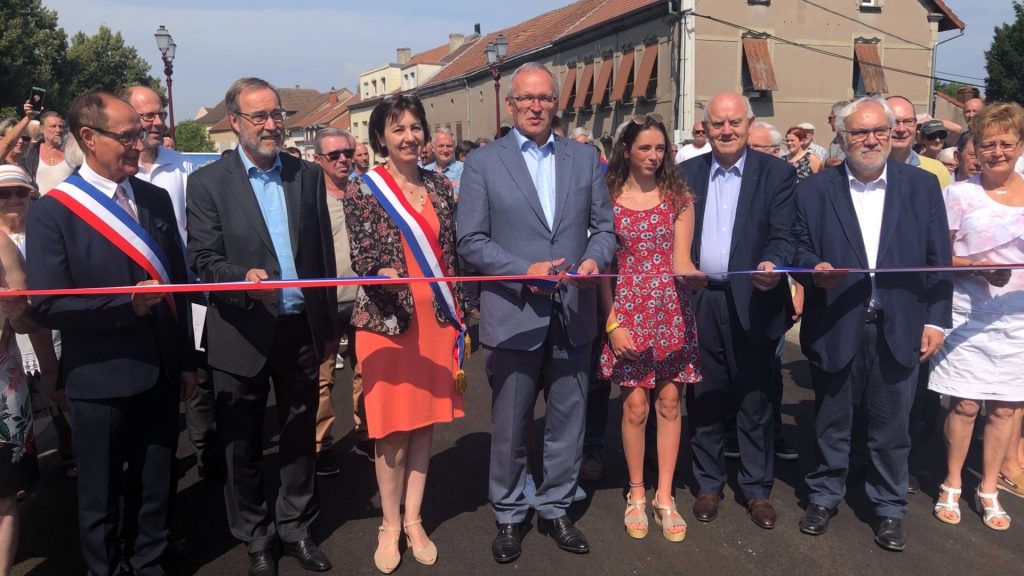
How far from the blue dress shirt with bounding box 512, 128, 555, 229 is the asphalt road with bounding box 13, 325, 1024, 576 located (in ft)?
5.54

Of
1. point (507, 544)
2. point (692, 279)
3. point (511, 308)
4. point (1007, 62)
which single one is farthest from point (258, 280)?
point (1007, 62)

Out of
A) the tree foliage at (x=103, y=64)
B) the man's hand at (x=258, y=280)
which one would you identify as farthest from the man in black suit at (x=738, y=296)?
the tree foliage at (x=103, y=64)

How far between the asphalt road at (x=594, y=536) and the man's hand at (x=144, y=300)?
4.46 feet

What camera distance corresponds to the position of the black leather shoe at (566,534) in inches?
142

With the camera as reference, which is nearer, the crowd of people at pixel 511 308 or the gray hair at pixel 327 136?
the crowd of people at pixel 511 308

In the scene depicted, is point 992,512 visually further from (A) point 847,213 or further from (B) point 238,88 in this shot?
(B) point 238,88

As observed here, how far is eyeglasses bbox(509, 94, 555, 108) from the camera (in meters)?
3.44

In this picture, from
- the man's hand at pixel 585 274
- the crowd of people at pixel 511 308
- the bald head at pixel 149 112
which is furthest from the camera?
the bald head at pixel 149 112

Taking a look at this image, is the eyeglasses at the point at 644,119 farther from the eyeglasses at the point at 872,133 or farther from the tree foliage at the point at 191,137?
the tree foliage at the point at 191,137

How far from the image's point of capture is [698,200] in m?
3.96

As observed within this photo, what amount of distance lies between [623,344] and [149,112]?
3046 millimetres

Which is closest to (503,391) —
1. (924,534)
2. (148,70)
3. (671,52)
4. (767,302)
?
(767,302)

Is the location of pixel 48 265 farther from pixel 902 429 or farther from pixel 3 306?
pixel 902 429

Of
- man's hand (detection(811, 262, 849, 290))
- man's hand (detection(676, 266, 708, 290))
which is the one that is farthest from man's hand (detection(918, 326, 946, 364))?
man's hand (detection(676, 266, 708, 290))
